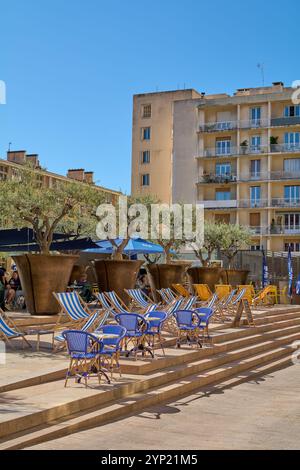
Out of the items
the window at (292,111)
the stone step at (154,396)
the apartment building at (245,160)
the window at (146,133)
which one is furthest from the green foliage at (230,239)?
the window at (146,133)

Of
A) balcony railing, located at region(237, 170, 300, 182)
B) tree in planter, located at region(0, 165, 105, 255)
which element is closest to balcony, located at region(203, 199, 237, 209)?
balcony railing, located at region(237, 170, 300, 182)

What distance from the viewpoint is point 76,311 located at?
1125cm

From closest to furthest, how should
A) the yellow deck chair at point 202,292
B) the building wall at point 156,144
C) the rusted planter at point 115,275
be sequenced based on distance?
the rusted planter at point 115,275 → the yellow deck chair at point 202,292 → the building wall at point 156,144

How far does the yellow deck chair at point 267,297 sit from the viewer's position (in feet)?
69.9

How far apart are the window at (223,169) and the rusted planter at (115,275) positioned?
42422 mm

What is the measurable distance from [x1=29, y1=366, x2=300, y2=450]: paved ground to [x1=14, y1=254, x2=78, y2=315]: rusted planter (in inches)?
198

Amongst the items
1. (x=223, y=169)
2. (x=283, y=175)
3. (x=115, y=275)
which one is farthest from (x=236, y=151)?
(x=115, y=275)

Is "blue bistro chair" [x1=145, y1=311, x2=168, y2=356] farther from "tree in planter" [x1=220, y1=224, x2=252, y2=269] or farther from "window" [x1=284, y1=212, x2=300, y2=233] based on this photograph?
"window" [x1=284, y1=212, x2=300, y2=233]

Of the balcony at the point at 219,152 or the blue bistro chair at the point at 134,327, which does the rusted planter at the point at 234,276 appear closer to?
the blue bistro chair at the point at 134,327

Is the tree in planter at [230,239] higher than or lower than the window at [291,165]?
lower

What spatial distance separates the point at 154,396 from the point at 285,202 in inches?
1924
